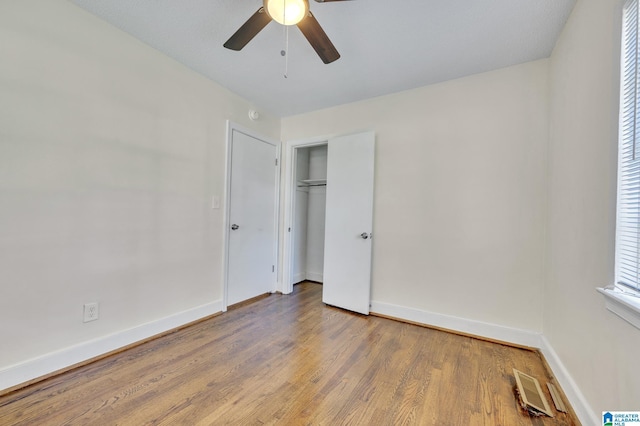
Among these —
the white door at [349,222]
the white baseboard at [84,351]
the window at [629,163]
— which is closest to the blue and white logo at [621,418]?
the window at [629,163]

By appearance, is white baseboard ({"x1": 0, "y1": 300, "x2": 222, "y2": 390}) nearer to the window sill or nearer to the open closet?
the open closet

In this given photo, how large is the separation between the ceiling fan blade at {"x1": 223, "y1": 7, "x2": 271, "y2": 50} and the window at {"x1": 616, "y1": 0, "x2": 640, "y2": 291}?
171 cm

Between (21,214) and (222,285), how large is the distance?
166cm

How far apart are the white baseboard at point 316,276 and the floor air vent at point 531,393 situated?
273 cm

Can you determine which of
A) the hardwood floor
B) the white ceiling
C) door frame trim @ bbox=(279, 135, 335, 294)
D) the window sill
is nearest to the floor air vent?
the hardwood floor

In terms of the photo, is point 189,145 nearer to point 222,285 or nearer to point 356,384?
point 222,285

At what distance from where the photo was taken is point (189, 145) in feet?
8.07

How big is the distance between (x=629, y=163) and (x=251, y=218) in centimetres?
304

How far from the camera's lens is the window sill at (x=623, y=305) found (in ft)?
3.13

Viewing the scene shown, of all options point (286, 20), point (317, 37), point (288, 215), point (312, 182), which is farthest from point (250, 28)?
point (312, 182)

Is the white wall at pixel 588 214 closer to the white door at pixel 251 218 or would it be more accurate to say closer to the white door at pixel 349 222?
the white door at pixel 349 222

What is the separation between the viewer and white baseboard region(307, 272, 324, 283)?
13.6ft

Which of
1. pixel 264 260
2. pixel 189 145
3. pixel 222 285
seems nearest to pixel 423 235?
pixel 264 260

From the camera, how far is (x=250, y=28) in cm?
151
